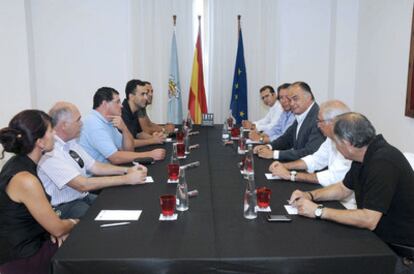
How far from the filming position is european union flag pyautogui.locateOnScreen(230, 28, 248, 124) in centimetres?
618

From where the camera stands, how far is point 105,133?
3295mm

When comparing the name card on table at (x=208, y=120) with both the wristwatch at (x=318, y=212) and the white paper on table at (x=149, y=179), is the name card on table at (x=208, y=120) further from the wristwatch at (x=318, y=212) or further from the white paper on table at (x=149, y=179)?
the wristwatch at (x=318, y=212)

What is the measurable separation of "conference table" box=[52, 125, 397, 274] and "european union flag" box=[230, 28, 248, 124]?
416cm

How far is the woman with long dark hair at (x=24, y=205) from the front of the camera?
184 centimetres

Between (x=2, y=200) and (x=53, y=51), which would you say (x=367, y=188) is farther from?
(x=53, y=51)

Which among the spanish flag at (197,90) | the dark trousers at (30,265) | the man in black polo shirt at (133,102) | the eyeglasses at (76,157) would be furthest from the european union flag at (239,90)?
the dark trousers at (30,265)

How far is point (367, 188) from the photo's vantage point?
183 centimetres

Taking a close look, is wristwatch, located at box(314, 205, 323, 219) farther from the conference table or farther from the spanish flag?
the spanish flag

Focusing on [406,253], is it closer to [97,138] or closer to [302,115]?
[302,115]

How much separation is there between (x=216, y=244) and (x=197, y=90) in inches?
188

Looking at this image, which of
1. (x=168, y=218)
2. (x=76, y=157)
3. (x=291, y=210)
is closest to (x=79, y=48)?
(x=76, y=157)

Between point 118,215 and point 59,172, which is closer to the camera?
point 118,215

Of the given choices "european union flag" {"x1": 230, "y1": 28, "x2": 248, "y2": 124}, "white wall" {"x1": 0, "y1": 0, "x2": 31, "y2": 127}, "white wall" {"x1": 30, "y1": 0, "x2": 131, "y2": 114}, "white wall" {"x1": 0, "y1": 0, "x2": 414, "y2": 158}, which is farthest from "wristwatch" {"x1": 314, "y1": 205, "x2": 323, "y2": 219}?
"white wall" {"x1": 0, "y1": 0, "x2": 31, "y2": 127}

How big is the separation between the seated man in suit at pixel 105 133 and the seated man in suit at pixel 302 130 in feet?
3.08
